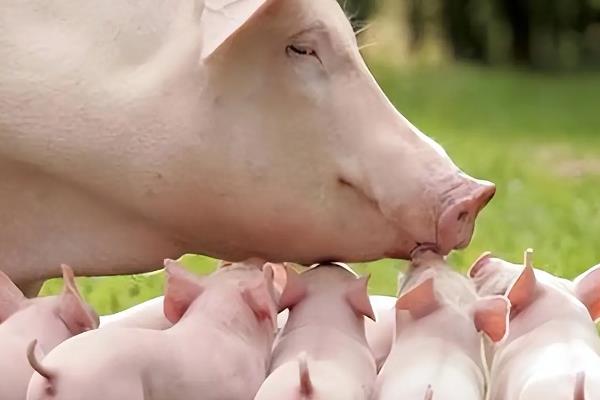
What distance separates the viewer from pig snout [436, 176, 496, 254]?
89.7 inches

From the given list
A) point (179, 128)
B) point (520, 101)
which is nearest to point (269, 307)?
point (179, 128)

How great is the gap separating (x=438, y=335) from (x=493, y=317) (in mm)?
93

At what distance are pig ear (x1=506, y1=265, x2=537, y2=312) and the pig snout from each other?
112 mm

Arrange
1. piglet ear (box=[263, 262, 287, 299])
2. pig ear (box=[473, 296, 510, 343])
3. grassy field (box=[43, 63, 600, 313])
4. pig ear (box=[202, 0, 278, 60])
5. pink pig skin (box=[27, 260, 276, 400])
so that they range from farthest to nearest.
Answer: grassy field (box=[43, 63, 600, 313]) < piglet ear (box=[263, 262, 287, 299]) < pig ear (box=[202, 0, 278, 60]) < pig ear (box=[473, 296, 510, 343]) < pink pig skin (box=[27, 260, 276, 400])

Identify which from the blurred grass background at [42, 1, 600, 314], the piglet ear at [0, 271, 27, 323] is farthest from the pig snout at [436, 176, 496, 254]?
the piglet ear at [0, 271, 27, 323]

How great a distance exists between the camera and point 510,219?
5.46m

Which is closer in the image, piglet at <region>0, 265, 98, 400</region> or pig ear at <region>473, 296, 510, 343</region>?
piglet at <region>0, 265, 98, 400</region>

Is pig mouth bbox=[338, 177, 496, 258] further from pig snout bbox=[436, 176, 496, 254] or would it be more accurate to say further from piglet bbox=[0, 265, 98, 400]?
piglet bbox=[0, 265, 98, 400]

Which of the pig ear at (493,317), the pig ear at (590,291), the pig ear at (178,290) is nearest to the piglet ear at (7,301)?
the pig ear at (178,290)

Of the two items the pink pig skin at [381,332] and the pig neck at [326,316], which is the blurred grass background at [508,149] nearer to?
the pink pig skin at [381,332]

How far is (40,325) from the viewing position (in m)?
2.16

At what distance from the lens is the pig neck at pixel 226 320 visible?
2.12 metres

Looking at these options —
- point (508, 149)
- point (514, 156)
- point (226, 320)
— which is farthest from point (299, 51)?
point (508, 149)

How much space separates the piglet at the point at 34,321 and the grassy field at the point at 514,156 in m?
1.45
